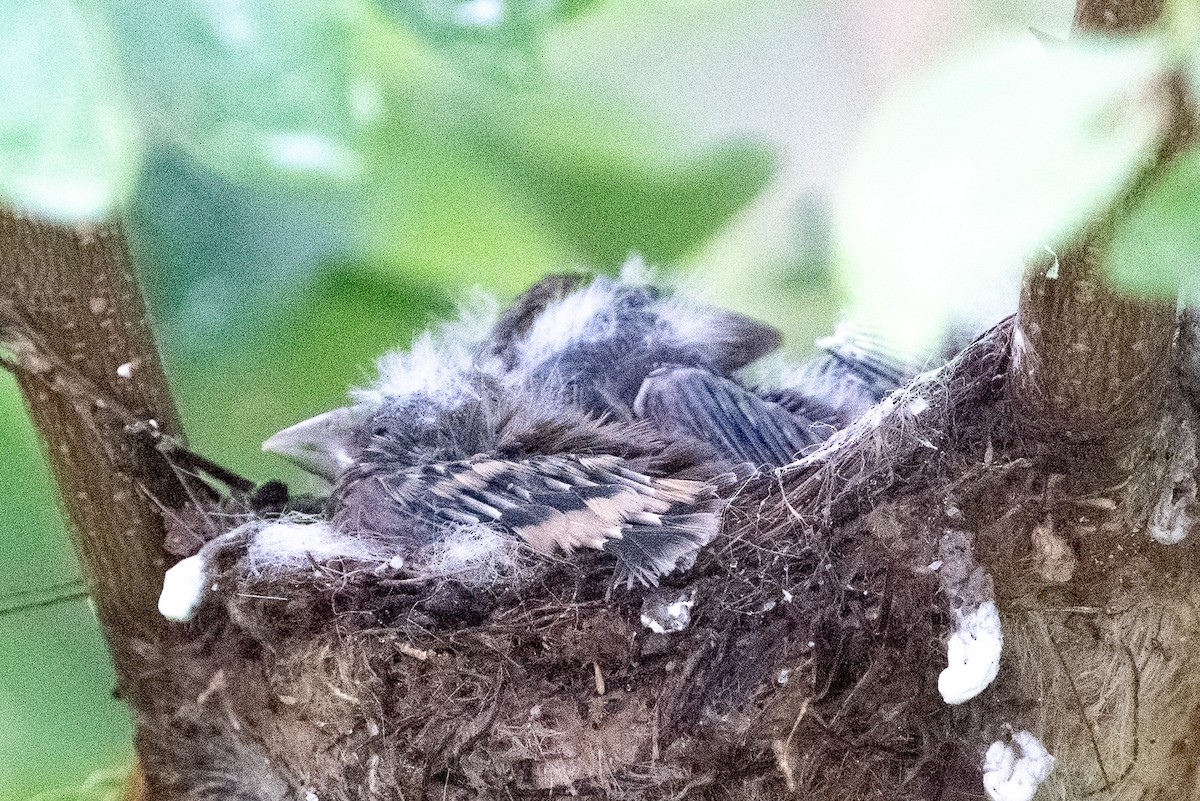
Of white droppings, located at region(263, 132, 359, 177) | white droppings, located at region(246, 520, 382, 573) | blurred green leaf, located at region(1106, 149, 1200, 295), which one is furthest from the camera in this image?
white droppings, located at region(263, 132, 359, 177)

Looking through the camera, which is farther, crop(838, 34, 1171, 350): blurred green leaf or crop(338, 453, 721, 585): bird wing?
crop(338, 453, 721, 585): bird wing

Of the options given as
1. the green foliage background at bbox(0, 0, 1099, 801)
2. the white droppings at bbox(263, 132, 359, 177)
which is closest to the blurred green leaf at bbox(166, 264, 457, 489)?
the green foliage background at bbox(0, 0, 1099, 801)

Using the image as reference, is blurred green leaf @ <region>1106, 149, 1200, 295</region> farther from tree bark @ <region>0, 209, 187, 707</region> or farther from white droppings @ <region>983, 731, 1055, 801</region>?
tree bark @ <region>0, 209, 187, 707</region>

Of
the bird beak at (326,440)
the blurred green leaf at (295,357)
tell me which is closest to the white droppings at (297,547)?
the bird beak at (326,440)

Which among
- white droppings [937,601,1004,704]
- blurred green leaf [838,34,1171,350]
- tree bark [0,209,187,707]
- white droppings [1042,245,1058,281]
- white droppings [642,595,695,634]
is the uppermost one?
tree bark [0,209,187,707]

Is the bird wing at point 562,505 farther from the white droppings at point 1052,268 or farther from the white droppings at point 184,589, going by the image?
the white droppings at point 1052,268

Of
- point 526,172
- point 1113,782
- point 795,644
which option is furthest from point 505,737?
point 526,172

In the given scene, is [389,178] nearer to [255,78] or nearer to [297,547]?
[255,78]
